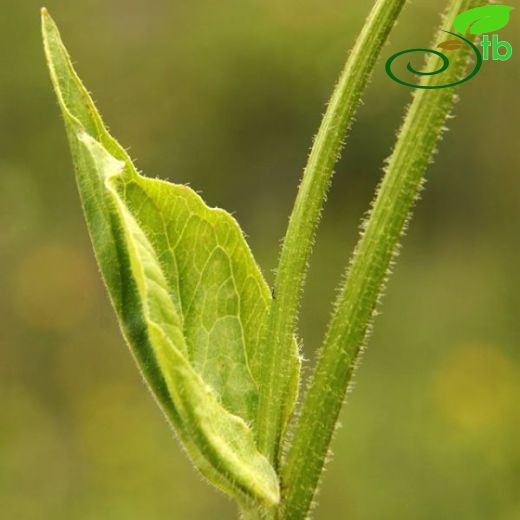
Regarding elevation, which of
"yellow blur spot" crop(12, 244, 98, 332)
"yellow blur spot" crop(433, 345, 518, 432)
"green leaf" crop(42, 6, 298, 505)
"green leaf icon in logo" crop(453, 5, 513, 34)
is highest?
"green leaf icon in logo" crop(453, 5, 513, 34)

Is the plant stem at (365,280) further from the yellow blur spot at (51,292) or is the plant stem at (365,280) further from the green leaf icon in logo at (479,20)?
the yellow blur spot at (51,292)

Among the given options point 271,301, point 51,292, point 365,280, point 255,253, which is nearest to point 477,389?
point 255,253

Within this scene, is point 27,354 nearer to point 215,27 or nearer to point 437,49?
point 215,27

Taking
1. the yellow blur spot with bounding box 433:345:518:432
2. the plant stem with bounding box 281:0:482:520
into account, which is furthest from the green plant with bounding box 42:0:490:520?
A: the yellow blur spot with bounding box 433:345:518:432

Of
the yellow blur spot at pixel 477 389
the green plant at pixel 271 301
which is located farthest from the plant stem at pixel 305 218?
the yellow blur spot at pixel 477 389

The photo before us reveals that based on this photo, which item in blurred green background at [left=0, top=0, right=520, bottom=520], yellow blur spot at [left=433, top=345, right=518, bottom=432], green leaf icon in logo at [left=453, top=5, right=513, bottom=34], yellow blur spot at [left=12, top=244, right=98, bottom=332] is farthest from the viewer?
yellow blur spot at [left=12, top=244, right=98, bottom=332]

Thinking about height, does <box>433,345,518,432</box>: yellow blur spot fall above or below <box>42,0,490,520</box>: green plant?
below

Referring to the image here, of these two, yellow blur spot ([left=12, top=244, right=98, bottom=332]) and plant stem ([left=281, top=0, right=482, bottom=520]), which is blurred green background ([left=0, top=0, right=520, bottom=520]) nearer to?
yellow blur spot ([left=12, top=244, right=98, bottom=332])
